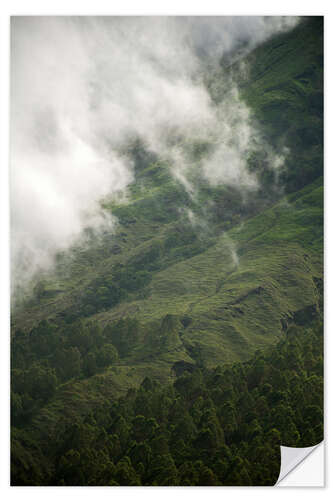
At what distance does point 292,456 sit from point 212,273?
4877 millimetres

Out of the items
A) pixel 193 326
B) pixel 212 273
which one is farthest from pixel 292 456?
pixel 212 273

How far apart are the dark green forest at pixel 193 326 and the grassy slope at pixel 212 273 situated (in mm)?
40

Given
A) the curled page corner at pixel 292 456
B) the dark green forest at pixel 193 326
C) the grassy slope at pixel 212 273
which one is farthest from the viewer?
the grassy slope at pixel 212 273

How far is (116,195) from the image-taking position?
11.0 m

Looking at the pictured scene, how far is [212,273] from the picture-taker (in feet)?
37.1

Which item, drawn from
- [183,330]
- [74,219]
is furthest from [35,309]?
[183,330]

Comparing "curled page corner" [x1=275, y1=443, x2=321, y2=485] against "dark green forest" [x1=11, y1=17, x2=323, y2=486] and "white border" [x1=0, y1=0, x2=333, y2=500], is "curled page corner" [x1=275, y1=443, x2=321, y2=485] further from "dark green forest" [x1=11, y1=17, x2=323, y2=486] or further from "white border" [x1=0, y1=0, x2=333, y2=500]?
"white border" [x1=0, y1=0, x2=333, y2=500]

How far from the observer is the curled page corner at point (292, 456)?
→ 744cm

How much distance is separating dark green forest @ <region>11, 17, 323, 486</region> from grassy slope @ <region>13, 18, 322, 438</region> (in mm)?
40

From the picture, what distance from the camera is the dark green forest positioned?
7629 millimetres
